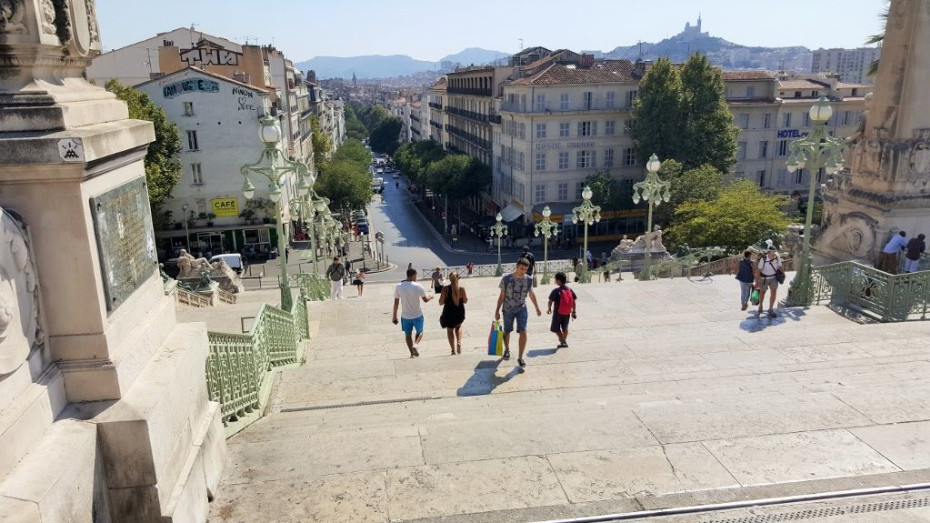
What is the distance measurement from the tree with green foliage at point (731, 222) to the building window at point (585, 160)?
12.2 metres

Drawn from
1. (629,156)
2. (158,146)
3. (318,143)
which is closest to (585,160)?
(629,156)

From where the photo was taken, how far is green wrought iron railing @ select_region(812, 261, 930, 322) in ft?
39.5

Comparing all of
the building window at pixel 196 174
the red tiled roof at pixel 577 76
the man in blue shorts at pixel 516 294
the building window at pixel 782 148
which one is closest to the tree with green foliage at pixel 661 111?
the red tiled roof at pixel 577 76

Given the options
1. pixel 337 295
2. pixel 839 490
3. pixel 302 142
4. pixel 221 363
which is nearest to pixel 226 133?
pixel 302 142

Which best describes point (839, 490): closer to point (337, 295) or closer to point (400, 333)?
point (400, 333)

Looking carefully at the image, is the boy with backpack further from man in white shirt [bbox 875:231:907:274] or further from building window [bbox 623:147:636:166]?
building window [bbox 623:147:636:166]

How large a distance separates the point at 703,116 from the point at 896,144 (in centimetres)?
3114

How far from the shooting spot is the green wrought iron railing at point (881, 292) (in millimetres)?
12047

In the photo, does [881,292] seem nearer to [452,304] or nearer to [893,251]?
[893,251]

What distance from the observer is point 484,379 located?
852 cm

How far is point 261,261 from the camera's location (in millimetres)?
43469

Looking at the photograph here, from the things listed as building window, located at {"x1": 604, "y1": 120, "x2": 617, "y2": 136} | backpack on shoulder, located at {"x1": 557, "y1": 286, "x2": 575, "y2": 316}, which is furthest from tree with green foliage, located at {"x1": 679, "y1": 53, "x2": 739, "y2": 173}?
backpack on shoulder, located at {"x1": 557, "y1": 286, "x2": 575, "y2": 316}

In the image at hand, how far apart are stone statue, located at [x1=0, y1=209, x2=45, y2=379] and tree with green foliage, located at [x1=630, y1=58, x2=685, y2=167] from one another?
146 ft

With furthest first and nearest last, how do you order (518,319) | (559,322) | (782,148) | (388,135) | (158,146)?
(388,135), (782,148), (158,146), (559,322), (518,319)
